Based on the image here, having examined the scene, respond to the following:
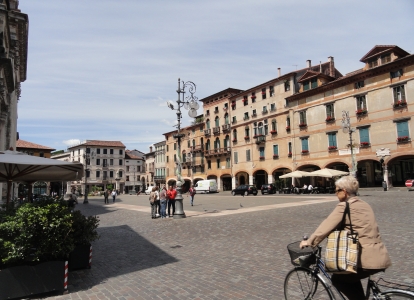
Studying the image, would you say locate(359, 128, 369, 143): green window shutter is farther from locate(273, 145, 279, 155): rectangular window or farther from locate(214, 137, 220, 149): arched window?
locate(214, 137, 220, 149): arched window

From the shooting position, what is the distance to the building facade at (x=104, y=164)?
82.9 metres

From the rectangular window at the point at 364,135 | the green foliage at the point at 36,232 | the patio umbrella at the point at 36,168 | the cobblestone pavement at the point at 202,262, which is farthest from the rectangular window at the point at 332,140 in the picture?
the green foliage at the point at 36,232

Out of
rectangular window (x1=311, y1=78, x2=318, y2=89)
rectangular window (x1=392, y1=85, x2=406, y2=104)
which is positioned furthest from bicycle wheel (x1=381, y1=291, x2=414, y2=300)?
rectangular window (x1=311, y1=78, x2=318, y2=89)

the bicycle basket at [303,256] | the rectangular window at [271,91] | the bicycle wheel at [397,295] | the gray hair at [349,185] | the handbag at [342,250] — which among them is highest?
the rectangular window at [271,91]

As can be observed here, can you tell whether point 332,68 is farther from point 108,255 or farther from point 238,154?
point 108,255

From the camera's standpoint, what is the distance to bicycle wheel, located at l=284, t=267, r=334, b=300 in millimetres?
3461

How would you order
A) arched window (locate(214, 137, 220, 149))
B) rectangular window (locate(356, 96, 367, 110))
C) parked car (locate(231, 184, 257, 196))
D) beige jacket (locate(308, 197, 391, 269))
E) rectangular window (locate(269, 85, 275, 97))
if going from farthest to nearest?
arched window (locate(214, 137, 220, 149)) → rectangular window (locate(269, 85, 275, 97)) → parked car (locate(231, 184, 257, 196)) → rectangular window (locate(356, 96, 367, 110)) → beige jacket (locate(308, 197, 391, 269))

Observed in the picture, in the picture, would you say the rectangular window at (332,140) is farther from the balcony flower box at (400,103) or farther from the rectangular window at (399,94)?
the rectangular window at (399,94)

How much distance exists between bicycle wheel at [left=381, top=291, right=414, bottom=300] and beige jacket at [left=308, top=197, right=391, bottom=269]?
0.76 feet

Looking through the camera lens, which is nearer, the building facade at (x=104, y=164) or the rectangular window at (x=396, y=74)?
the rectangular window at (x=396, y=74)

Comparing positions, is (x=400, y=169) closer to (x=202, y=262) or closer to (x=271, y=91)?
(x=271, y=91)

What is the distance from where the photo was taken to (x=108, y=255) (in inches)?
312

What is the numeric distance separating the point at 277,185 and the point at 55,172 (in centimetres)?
3728

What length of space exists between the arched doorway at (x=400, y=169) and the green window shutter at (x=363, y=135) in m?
3.46
